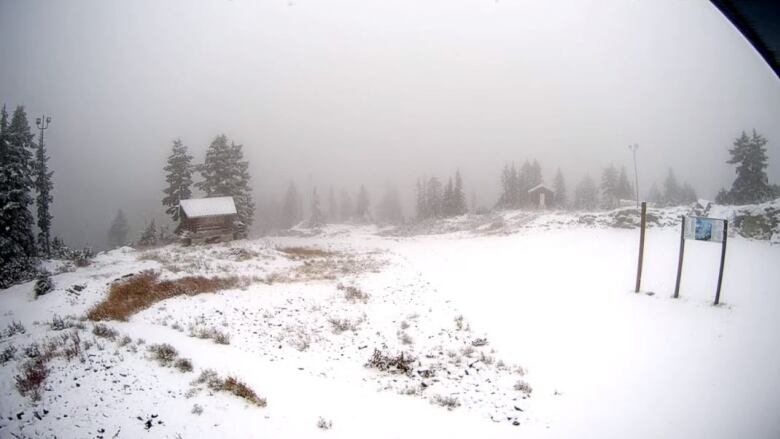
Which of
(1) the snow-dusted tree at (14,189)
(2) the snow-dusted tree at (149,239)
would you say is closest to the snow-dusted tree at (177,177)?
(2) the snow-dusted tree at (149,239)

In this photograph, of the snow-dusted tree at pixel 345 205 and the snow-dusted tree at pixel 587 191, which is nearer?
the snow-dusted tree at pixel 587 191

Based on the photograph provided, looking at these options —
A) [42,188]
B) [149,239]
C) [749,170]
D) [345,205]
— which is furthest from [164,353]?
[345,205]

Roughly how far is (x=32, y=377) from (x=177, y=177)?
35.6 m

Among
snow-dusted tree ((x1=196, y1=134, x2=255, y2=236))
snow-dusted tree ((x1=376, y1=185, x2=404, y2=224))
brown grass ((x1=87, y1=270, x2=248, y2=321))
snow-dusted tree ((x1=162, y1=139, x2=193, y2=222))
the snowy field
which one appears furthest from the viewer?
snow-dusted tree ((x1=376, y1=185, x2=404, y2=224))

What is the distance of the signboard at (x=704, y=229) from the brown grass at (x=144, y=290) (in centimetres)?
1935

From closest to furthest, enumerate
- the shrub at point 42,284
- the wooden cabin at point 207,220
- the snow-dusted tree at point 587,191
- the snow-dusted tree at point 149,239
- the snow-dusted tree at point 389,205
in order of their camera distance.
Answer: the shrub at point 42,284 → the wooden cabin at point 207,220 → the snow-dusted tree at point 149,239 → the snow-dusted tree at point 587,191 → the snow-dusted tree at point 389,205

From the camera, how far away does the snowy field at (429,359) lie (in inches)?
209

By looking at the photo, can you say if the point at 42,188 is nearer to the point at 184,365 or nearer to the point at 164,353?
the point at 164,353

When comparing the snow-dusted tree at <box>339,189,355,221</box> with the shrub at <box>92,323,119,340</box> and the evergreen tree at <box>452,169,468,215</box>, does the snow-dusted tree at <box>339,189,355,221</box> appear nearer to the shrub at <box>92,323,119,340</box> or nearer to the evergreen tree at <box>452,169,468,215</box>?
the evergreen tree at <box>452,169,468,215</box>

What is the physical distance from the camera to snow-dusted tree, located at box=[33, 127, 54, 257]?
8.16 meters

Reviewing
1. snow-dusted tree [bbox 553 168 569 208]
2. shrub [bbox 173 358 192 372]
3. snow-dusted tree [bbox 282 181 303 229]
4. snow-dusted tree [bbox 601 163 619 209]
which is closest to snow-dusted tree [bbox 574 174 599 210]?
snow-dusted tree [bbox 553 168 569 208]

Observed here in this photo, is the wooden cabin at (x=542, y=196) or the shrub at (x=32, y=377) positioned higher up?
the wooden cabin at (x=542, y=196)

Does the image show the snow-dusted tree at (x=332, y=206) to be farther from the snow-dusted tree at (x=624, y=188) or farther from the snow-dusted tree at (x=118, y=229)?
the snow-dusted tree at (x=624, y=188)

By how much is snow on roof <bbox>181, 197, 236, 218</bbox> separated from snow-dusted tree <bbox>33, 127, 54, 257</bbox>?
23.1 meters
